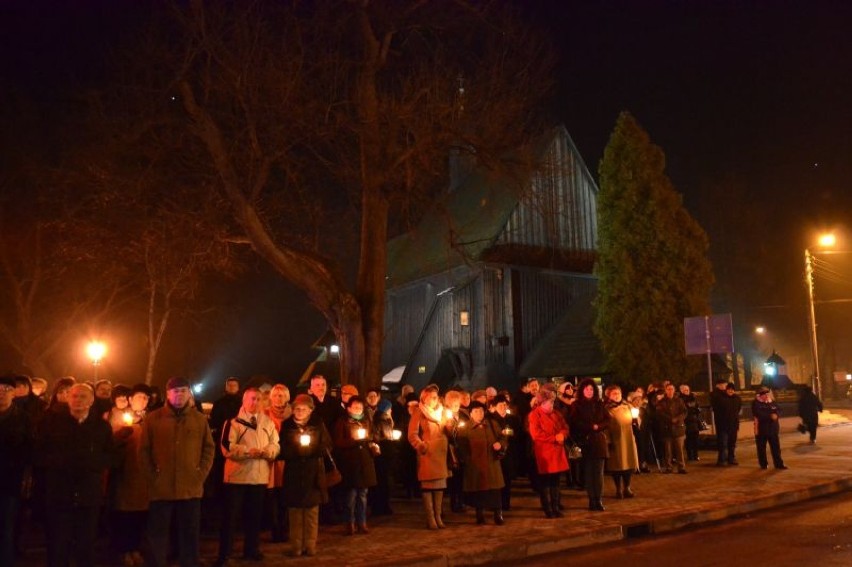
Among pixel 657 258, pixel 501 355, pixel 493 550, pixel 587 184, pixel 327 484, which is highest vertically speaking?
pixel 587 184

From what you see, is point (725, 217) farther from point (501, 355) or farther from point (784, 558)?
point (784, 558)

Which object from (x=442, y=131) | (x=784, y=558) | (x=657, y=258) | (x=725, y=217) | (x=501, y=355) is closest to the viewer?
(x=784, y=558)

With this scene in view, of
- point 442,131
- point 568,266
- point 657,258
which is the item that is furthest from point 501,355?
point 442,131

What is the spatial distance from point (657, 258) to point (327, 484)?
20.5 m

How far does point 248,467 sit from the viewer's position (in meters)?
8.83

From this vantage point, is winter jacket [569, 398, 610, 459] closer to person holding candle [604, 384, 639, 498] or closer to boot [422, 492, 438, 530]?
person holding candle [604, 384, 639, 498]

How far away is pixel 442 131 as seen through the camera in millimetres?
16406

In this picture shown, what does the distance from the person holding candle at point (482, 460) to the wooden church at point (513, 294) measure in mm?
18907

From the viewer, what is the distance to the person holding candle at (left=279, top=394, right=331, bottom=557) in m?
9.22

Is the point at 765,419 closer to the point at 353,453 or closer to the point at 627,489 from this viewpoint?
the point at 627,489

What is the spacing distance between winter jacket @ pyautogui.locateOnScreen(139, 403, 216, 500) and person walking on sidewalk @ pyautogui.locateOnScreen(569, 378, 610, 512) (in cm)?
632

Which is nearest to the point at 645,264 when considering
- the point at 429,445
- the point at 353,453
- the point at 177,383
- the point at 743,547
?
the point at 429,445

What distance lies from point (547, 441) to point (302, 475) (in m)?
4.05

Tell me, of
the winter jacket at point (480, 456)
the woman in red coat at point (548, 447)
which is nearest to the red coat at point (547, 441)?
the woman in red coat at point (548, 447)
